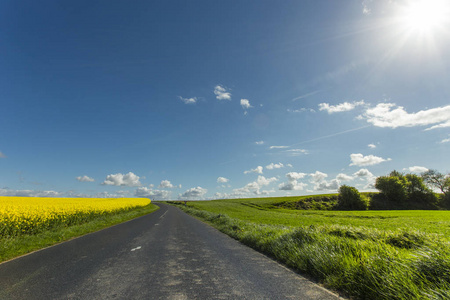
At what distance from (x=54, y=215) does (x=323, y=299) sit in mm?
19751

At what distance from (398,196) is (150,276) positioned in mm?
88104

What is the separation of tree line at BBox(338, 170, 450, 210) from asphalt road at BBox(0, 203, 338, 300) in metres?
68.4

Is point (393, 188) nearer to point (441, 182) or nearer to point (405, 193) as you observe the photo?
point (405, 193)

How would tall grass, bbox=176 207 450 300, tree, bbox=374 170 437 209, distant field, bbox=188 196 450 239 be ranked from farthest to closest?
tree, bbox=374 170 437 209 < distant field, bbox=188 196 450 239 < tall grass, bbox=176 207 450 300

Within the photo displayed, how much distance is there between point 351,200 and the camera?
6262cm

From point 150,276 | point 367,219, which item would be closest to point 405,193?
point 367,219

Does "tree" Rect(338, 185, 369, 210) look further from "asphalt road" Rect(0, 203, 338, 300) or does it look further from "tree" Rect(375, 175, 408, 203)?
"asphalt road" Rect(0, 203, 338, 300)

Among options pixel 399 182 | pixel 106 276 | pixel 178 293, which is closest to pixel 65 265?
pixel 106 276

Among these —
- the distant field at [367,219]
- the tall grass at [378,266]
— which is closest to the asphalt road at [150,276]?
the tall grass at [378,266]

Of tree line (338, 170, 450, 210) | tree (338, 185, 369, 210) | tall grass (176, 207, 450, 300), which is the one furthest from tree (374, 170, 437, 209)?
tall grass (176, 207, 450, 300)

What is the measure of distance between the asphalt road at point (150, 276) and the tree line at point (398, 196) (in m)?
68.4

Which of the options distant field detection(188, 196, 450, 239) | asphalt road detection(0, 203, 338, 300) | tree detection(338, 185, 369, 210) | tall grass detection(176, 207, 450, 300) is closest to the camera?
tall grass detection(176, 207, 450, 300)

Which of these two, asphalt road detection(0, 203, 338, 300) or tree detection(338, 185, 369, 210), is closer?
asphalt road detection(0, 203, 338, 300)

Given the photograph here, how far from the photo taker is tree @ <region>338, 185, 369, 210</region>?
62000 millimetres
